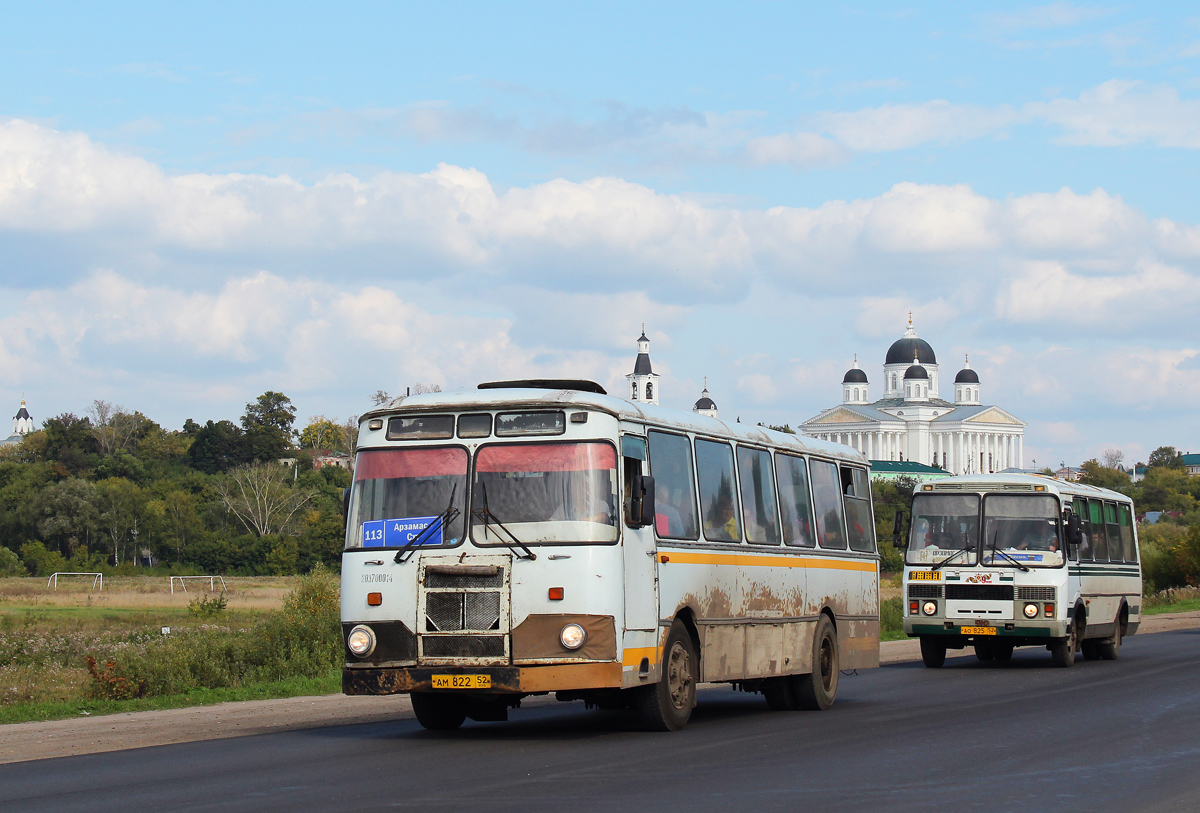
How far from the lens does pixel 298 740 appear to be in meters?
13.9

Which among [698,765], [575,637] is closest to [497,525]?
[575,637]

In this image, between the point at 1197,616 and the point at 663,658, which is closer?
the point at 663,658

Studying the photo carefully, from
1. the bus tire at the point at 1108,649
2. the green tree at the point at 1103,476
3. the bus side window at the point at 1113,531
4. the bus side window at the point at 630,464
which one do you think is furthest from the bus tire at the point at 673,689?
the green tree at the point at 1103,476

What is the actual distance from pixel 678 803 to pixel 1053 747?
15.1 ft

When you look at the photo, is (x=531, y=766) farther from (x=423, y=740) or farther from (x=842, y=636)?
(x=842, y=636)

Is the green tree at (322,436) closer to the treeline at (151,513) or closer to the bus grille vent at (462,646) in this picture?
the treeline at (151,513)

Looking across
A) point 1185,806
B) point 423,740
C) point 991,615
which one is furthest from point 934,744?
point 991,615

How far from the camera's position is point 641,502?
42.5 feet

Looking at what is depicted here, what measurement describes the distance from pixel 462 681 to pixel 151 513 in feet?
302

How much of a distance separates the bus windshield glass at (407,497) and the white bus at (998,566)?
1360 centimetres

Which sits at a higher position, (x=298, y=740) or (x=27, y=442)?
(x=27, y=442)

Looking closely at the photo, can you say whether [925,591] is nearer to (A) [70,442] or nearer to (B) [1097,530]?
(B) [1097,530]

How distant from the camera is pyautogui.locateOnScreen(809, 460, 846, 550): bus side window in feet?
57.2

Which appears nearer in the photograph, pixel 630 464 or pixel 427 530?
pixel 427 530
